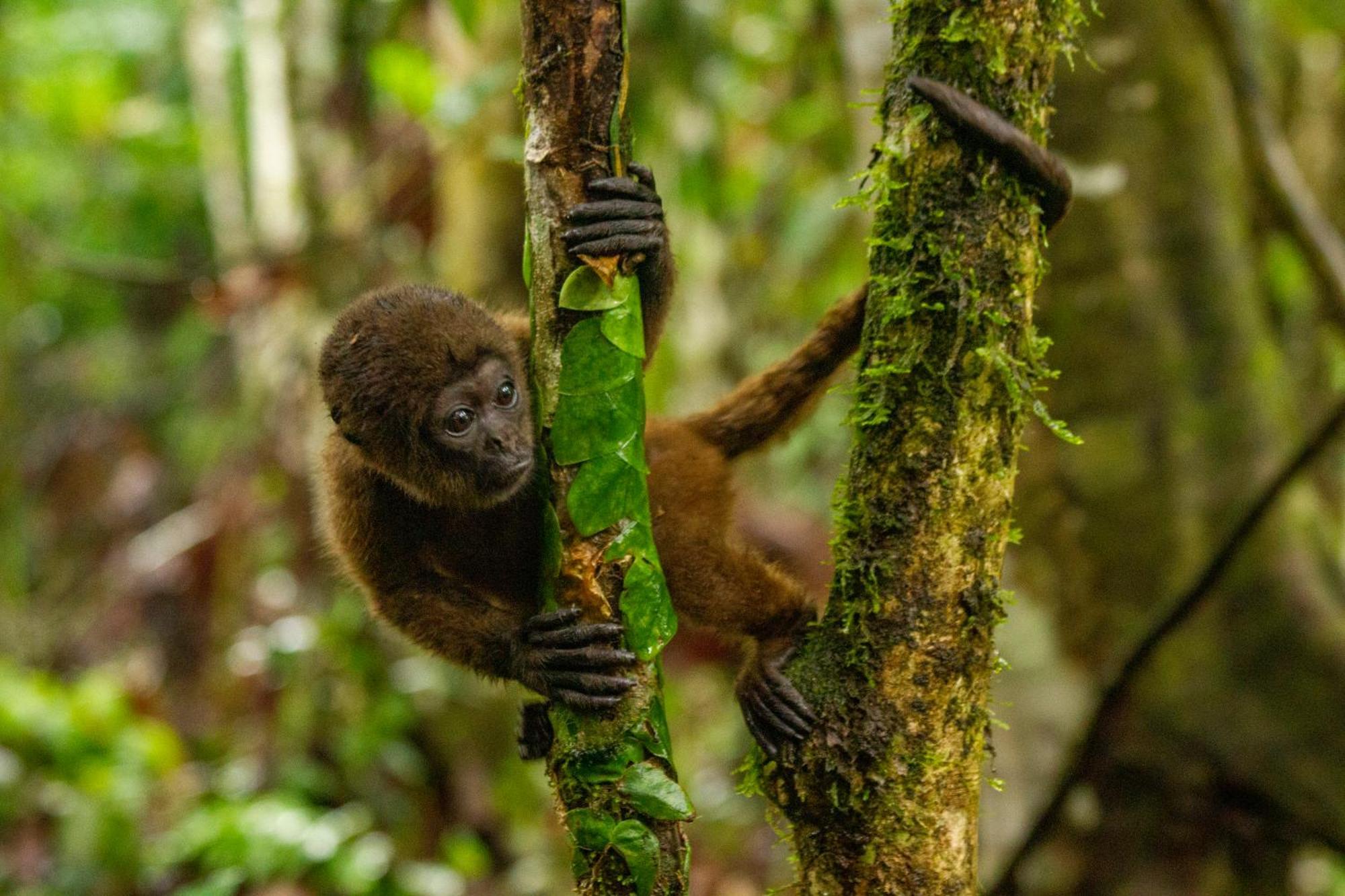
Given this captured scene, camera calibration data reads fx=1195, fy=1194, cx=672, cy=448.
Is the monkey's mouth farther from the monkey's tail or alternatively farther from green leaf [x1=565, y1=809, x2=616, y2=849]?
green leaf [x1=565, y1=809, x2=616, y2=849]

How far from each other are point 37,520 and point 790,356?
36.5ft

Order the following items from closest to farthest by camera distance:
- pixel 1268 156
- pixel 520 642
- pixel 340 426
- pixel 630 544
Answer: pixel 630 544, pixel 520 642, pixel 340 426, pixel 1268 156

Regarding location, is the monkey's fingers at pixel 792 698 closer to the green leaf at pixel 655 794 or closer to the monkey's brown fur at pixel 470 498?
the green leaf at pixel 655 794

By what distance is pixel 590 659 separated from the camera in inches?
104

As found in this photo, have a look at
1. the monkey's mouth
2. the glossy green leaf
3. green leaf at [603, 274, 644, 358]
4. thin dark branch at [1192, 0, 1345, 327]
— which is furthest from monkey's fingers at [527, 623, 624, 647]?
thin dark branch at [1192, 0, 1345, 327]

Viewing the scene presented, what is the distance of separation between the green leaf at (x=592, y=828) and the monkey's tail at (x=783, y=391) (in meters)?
1.68

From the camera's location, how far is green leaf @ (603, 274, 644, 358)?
2635 millimetres

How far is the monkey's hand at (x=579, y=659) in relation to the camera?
262cm

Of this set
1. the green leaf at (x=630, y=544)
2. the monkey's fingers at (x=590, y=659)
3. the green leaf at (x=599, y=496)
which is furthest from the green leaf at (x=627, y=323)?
the monkey's fingers at (x=590, y=659)

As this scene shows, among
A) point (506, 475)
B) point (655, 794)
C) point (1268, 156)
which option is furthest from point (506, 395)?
point (1268, 156)

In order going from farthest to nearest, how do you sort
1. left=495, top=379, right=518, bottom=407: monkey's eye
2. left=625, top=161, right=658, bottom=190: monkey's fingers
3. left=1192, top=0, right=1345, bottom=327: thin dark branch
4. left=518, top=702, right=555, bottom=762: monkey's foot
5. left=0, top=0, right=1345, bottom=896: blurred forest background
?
left=0, top=0, right=1345, bottom=896: blurred forest background < left=1192, top=0, right=1345, bottom=327: thin dark branch < left=495, top=379, right=518, bottom=407: monkey's eye < left=518, top=702, right=555, bottom=762: monkey's foot < left=625, top=161, right=658, bottom=190: monkey's fingers

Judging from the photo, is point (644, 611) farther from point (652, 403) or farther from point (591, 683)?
point (652, 403)

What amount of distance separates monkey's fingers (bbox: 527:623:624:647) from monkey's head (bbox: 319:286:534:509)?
3.50 feet

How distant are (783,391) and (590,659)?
1478 millimetres
